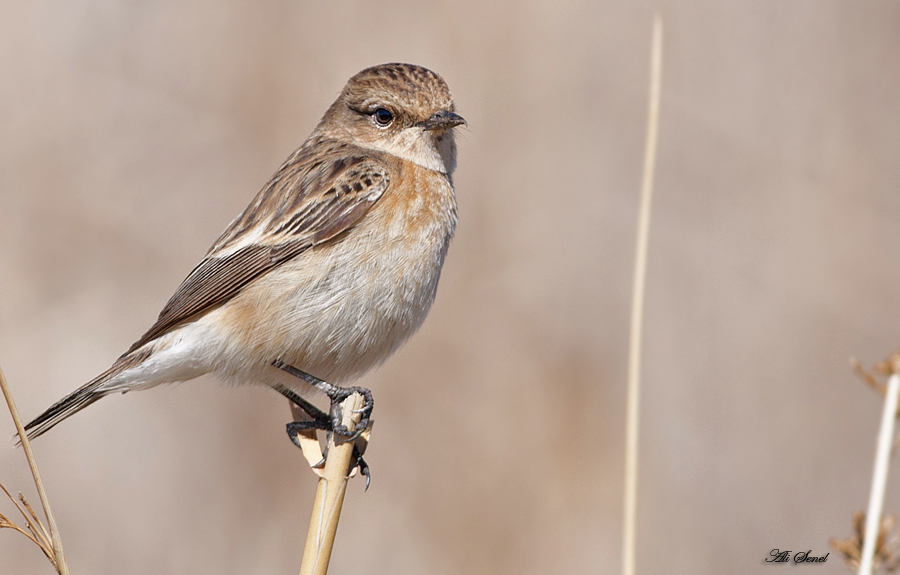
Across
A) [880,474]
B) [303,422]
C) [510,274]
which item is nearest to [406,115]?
[303,422]

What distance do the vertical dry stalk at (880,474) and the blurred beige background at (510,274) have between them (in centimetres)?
400

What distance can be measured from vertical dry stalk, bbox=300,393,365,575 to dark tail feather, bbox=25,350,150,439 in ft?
5.38

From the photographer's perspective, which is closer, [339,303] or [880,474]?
[880,474]

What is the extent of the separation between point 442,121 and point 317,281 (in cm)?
117

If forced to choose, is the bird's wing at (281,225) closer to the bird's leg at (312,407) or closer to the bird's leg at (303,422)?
the bird's leg at (312,407)

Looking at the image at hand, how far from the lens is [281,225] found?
4699mm

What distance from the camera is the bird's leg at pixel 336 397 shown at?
358 centimetres

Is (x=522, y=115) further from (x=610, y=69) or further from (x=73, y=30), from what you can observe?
(x=73, y=30)

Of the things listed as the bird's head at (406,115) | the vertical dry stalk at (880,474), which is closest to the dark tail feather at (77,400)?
the bird's head at (406,115)

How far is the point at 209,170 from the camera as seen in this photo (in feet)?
21.5

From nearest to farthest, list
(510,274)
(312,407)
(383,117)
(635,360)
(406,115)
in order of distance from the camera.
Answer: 1. (635,360)
2. (312,407)
3. (406,115)
4. (383,117)
5. (510,274)

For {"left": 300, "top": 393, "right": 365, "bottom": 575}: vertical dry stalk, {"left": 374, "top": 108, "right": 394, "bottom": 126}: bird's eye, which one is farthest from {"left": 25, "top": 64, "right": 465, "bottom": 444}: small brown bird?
{"left": 300, "top": 393, "right": 365, "bottom": 575}: vertical dry stalk

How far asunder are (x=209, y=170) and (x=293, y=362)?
2498mm

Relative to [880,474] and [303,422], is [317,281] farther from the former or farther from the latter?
[880,474]
